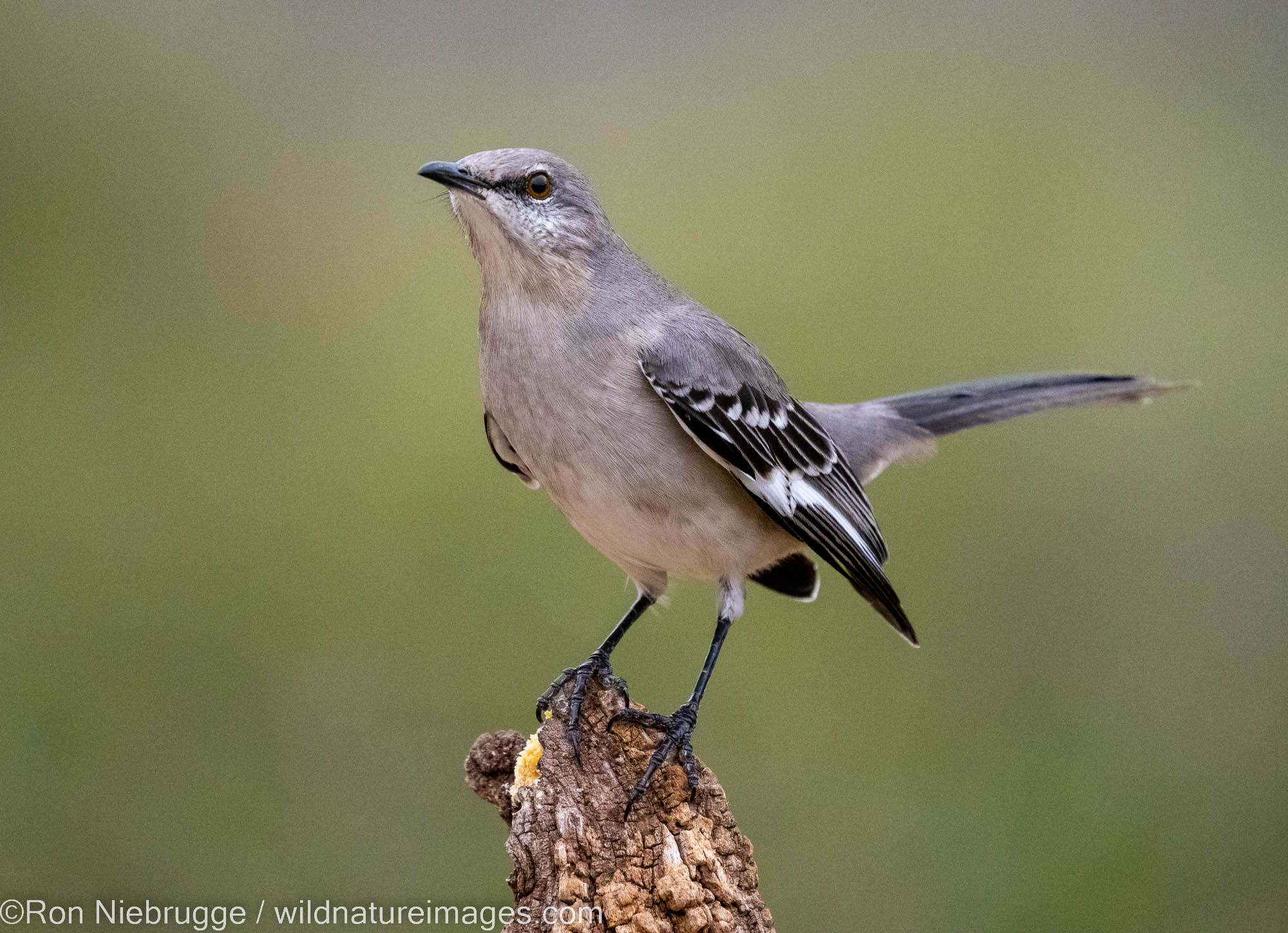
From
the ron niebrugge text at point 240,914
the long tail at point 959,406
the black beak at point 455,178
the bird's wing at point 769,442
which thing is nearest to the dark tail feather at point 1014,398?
the long tail at point 959,406

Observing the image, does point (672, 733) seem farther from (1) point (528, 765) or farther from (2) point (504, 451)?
(2) point (504, 451)

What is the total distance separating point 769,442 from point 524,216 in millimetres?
816

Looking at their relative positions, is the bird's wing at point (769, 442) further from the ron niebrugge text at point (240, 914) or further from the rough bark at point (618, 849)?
the ron niebrugge text at point (240, 914)

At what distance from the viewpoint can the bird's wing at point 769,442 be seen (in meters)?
2.54

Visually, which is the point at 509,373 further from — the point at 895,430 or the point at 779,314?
the point at 779,314

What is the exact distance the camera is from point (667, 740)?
8.21 feet

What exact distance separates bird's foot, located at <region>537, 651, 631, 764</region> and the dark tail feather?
127 cm

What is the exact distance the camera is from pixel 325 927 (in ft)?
10.9

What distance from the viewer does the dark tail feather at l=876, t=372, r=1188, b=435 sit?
3.34 meters

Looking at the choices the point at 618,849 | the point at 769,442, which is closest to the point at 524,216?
the point at 769,442

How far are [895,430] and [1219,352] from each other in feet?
4.92

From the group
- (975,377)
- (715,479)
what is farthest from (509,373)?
(975,377)

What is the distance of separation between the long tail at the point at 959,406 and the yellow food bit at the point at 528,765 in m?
1.35


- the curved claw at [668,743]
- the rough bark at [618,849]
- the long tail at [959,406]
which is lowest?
the rough bark at [618,849]
